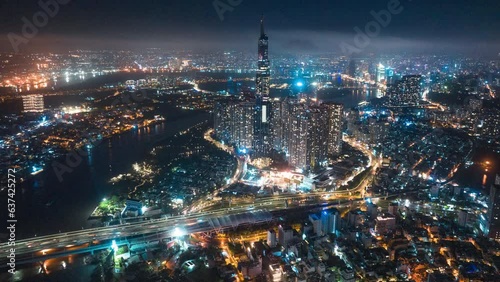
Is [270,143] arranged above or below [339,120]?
below

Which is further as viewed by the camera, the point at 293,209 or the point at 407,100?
the point at 407,100

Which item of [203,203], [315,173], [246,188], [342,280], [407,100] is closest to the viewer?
[342,280]

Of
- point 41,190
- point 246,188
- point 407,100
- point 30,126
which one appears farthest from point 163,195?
point 407,100

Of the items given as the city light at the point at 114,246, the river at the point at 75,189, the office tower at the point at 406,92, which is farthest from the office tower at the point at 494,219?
the office tower at the point at 406,92

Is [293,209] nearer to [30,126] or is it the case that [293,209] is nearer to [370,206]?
[370,206]

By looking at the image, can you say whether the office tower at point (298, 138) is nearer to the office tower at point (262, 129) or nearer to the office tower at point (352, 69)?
the office tower at point (262, 129)

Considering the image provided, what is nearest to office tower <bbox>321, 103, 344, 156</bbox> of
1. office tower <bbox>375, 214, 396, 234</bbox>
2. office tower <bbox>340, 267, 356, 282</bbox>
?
office tower <bbox>375, 214, 396, 234</bbox>

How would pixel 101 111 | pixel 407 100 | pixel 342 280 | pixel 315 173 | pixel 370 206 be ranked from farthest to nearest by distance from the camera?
pixel 407 100
pixel 101 111
pixel 315 173
pixel 370 206
pixel 342 280

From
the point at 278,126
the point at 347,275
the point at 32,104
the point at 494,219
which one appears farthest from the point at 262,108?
the point at 32,104
